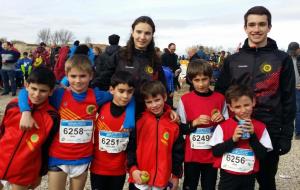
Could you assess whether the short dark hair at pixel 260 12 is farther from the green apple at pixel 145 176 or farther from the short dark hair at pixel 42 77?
the short dark hair at pixel 42 77

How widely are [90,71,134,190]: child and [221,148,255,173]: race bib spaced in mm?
948

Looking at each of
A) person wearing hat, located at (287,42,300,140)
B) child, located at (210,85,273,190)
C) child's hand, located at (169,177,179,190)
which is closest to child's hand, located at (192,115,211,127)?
child, located at (210,85,273,190)

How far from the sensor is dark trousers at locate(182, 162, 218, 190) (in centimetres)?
359

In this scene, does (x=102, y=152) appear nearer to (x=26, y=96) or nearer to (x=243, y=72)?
(x=26, y=96)

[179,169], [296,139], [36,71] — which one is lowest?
[296,139]

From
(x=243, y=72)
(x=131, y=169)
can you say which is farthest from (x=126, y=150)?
(x=243, y=72)

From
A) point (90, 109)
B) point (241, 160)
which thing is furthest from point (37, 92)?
point (241, 160)

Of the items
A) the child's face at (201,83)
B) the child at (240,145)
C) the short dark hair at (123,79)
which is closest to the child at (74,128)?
the short dark hair at (123,79)

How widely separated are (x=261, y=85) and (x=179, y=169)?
3.50ft

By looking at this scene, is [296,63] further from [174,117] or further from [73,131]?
[73,131]

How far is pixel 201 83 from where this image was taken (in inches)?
139

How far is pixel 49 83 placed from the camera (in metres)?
3.15

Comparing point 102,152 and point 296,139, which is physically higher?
point 102,152

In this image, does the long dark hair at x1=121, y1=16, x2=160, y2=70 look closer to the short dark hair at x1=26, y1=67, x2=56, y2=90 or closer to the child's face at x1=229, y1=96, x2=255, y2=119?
the short dark hair at x1=26, y1=67, x2=56, y2=90
